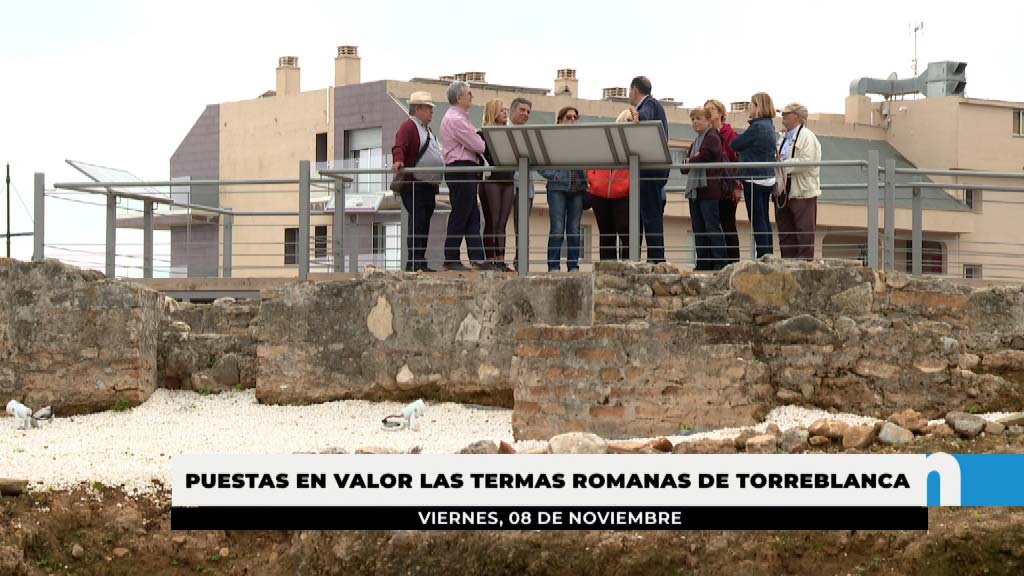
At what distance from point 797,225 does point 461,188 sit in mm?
3034

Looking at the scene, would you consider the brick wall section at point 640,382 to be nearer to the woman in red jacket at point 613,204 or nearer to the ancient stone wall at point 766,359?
the ancient stone wall at point 766,359

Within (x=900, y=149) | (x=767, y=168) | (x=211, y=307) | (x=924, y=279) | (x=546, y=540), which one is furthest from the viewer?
(x=900, y=149)

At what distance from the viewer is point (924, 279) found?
1377cm

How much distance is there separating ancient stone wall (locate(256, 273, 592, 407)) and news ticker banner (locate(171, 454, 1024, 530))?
15.3ft

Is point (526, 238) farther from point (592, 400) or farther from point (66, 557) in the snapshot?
point (66, 557)

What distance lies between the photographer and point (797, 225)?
1504 centimetres

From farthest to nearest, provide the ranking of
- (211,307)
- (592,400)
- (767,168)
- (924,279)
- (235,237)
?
(235,237), (211,307), (767,168), (924,279), (592,400)

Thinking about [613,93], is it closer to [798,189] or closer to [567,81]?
[567,81]

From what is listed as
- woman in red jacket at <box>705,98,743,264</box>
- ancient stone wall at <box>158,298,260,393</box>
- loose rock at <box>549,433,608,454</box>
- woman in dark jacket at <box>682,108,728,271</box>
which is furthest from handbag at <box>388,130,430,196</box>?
loose rock at <box>549,433,608,454</box>

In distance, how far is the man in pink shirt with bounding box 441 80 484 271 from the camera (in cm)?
1542

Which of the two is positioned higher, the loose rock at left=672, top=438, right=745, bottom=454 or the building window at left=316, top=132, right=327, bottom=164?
the building window at left=316, top=132, right=327, bottom=164

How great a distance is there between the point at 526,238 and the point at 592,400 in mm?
2716

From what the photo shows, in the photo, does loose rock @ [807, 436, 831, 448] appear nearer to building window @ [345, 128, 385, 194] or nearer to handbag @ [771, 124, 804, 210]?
handbag @ [771, 124, 804, 210]

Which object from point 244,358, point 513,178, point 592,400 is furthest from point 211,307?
point 592,400
